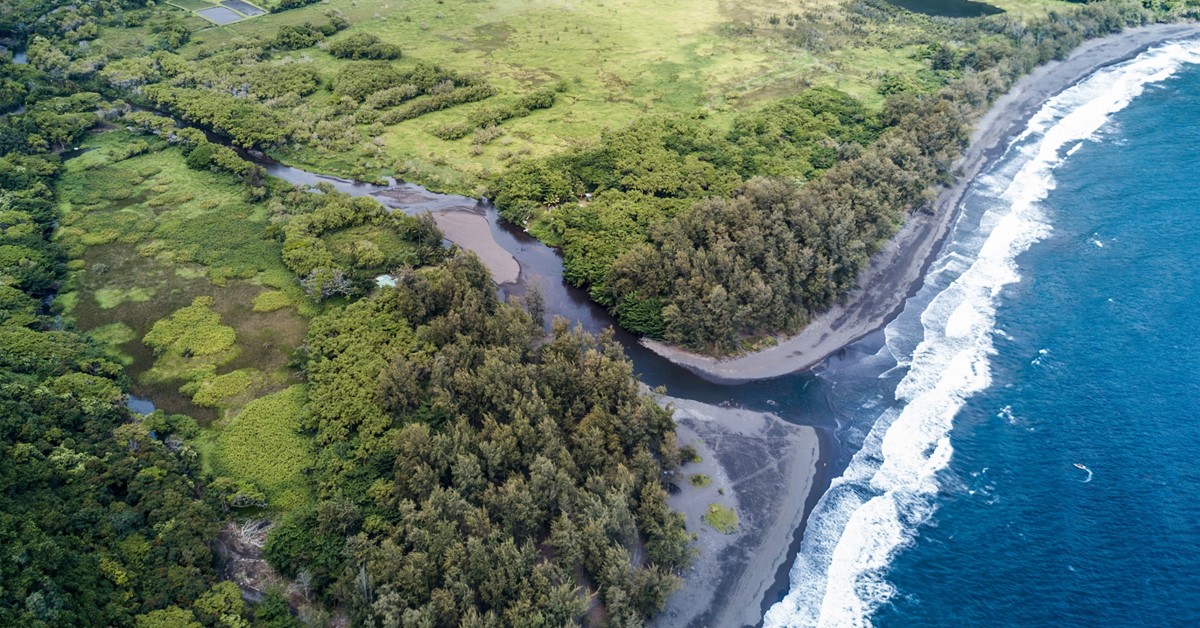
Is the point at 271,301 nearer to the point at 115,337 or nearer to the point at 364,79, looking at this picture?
the point at 115,337

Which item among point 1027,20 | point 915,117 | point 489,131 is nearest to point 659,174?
point 489,131

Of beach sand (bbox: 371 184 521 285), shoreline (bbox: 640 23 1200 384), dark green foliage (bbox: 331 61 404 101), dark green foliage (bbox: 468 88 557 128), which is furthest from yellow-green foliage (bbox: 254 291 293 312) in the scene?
dark green foliage (bbox: 331 61 404 101)

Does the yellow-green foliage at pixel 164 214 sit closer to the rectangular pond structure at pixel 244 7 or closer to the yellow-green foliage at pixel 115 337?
the yellow-green foliage at pixel 115 337

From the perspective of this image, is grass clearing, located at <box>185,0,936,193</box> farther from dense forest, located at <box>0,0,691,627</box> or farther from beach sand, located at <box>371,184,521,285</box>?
dense forest, located at <box>0,0,691,627</box>

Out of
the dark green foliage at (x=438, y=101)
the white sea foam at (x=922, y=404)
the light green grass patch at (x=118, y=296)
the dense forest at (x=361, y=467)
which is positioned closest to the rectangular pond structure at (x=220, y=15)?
the dark green foliage at (x=438, y=101)

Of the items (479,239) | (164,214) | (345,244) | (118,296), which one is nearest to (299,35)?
(164,214)
